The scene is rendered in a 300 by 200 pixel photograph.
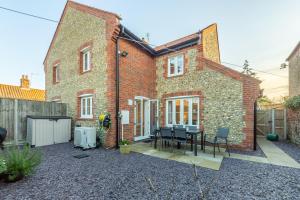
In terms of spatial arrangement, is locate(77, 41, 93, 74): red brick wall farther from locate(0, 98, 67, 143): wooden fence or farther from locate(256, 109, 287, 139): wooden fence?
locate(256, 109, 287, 139): wooden fence

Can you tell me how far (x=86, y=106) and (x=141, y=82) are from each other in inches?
137

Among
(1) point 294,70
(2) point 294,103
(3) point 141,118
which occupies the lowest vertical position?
(3) point 141,118

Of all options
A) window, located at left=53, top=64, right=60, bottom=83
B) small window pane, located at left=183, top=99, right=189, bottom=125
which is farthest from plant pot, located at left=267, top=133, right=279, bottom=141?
window, located at left=53, top=64, right=60, bottom=83

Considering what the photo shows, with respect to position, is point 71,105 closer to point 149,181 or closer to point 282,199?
point 149,181

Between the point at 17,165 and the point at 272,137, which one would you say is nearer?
the point at 17,165

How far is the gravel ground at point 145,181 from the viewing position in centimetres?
294

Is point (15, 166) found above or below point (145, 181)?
above

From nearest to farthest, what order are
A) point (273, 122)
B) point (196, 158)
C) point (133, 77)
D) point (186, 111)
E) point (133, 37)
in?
point (196, 158), point (133, 37), point (133, 77), point (186, 111), point (273, 122)

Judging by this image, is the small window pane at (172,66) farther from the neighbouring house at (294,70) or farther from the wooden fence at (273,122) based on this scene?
the neighbouring house at (294,70)

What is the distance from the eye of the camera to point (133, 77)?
320 inches

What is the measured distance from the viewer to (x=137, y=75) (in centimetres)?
843

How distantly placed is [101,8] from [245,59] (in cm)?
3452

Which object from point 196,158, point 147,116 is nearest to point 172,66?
point 147,116

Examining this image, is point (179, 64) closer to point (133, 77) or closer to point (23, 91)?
point (133, 77)
